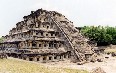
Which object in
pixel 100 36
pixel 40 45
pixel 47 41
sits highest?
pixel 100 36

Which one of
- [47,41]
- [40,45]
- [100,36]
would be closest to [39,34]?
[47,41]

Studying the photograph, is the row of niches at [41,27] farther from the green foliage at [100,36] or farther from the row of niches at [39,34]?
the green foliage at [100,36]

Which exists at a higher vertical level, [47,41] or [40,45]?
[47,41]

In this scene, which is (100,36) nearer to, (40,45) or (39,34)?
(39,34)

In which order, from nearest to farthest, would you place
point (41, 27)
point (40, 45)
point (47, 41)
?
point (40, 45) → point (47, 41) → point (41, 27)

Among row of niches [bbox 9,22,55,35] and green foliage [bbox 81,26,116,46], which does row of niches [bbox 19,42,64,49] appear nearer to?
row of niches [bbox 9,22,55,35]

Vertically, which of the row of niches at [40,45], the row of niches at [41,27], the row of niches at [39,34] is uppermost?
the row of niches at [41,27]

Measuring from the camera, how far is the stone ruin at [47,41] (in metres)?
52.6

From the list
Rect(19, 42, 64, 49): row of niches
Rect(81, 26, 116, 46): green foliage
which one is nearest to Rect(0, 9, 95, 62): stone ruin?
Rect(19, 42, 64, 49): row of niches

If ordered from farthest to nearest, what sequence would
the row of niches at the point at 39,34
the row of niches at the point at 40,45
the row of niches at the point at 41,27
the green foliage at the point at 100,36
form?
the green foliage at the point at 100,36 < the row of niches at the point at 41,27 < the row of niches at the point at 39,34 < the row of niches at the point at 40,45

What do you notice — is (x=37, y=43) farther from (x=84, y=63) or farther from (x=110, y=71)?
(x=110, y=71)

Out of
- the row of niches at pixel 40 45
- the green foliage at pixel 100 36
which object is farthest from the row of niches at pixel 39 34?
the green foliage at pixel 100 36

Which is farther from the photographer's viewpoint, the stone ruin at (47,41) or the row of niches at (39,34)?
the row of niches at (39,34)

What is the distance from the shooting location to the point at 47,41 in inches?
2135
